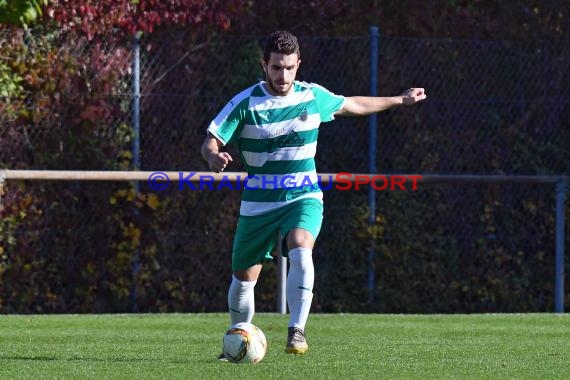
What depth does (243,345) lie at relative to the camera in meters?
6.25

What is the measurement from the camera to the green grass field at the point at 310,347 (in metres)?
6.04

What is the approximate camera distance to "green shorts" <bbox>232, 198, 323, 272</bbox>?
22.7ft

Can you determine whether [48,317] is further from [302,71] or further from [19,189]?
[302,71]

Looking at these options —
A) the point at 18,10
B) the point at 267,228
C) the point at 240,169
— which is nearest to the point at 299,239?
the point at 267,228

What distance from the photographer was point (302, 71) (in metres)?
11.4

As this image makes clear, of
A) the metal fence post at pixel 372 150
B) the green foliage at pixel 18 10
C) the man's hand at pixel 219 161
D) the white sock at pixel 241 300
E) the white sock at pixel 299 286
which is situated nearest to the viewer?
the man's hand at pixel 219 161

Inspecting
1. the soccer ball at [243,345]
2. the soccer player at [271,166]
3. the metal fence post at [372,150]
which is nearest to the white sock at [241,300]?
the soccer player at [271,166]

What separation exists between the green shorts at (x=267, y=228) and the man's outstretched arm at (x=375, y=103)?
2.06 feet

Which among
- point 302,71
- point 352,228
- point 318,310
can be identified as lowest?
point 318,310

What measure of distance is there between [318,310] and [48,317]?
259 cm

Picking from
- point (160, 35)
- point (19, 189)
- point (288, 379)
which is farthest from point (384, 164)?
point (288, 379)

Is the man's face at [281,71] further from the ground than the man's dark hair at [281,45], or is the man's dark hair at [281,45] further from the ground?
the man's dark hair at [281,45]

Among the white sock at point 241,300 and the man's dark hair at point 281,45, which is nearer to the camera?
the man's dark hair at point 281,45

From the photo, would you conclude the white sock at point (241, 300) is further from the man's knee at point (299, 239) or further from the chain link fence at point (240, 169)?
the chain link fence at point (240, 169)
